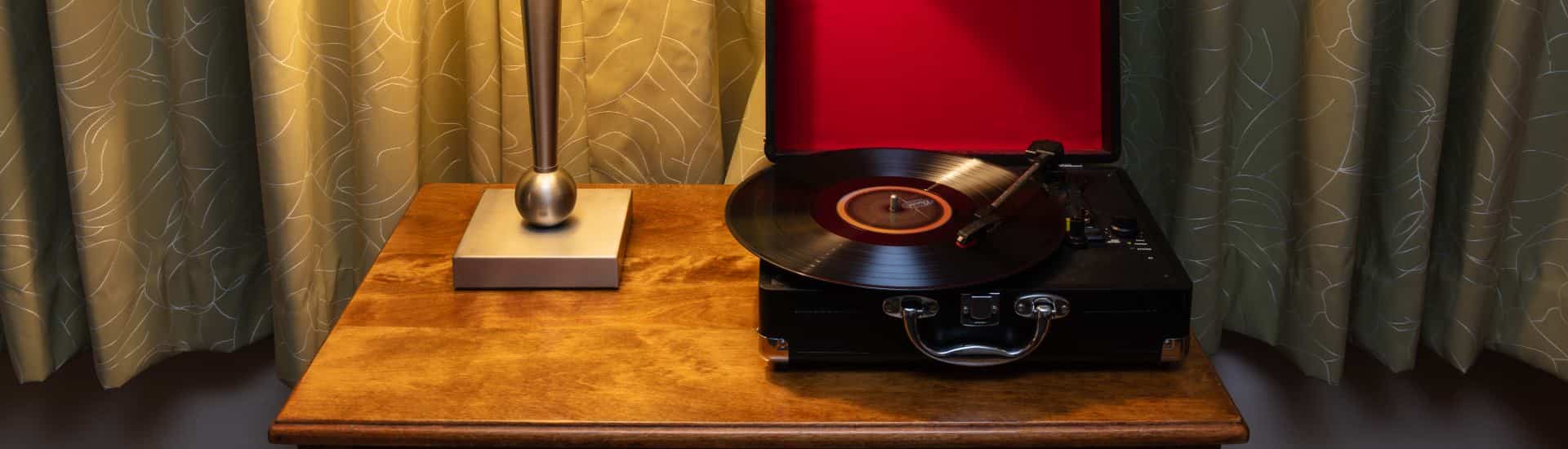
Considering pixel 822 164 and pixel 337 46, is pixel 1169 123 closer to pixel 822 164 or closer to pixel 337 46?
pixel 822 164

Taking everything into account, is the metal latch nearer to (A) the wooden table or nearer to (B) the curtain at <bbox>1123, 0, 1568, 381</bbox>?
(A) the wooden table

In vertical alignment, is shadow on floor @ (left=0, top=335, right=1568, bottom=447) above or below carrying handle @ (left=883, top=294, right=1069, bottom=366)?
below

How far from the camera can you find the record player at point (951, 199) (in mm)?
954

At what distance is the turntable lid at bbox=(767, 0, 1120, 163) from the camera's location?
1.31 meters

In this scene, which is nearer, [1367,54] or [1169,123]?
[1367,54]

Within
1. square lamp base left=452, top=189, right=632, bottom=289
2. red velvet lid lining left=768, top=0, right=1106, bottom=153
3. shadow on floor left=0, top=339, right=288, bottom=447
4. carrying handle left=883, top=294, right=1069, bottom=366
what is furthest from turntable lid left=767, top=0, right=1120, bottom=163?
shadow on floor left=0, top=339, right=288, bottom=447

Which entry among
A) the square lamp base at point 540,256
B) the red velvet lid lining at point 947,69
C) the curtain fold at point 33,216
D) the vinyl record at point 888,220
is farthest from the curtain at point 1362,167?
the curtain fold at point 33,216

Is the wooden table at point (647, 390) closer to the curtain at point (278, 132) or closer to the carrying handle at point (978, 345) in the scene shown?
the carrying handle at point (978, 345)

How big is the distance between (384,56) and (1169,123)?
0.87 m

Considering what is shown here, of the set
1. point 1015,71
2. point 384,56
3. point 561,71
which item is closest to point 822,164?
point 1015,71

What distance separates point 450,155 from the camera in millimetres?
1568

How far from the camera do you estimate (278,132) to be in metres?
1.40

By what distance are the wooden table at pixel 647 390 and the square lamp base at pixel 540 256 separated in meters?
0.01

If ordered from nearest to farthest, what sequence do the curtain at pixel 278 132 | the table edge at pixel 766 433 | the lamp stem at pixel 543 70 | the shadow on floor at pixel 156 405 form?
the table edge at pixel 766 433 → the lamp stem at pixel 543 70 → the curtain at pixel 278 132 → the shadow on floor at pixel 156 405
